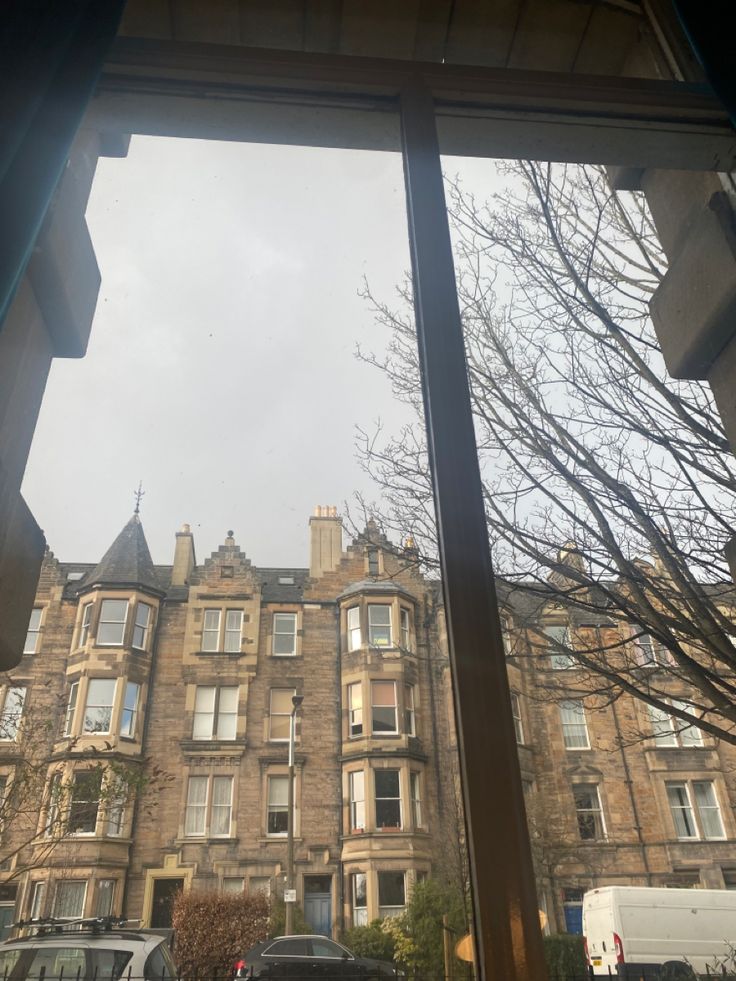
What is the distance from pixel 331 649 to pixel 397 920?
0.40 metres

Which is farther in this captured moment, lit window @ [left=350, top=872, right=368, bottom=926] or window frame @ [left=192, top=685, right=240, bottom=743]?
window frame @ [left=192, top=685, right=240, bottom=743]

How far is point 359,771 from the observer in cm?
97

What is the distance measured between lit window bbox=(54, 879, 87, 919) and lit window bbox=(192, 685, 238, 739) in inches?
8.0

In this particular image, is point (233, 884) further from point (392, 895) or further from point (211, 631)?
point (211, 631)

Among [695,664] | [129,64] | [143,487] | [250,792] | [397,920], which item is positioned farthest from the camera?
[695,664]

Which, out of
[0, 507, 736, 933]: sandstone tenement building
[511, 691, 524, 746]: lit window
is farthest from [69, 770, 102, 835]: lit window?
[511, 691, 524, 746]: lit window

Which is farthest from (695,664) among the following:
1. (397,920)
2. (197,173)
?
(197,173)

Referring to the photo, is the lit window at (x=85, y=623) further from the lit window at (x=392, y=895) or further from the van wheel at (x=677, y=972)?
the van wheel at (x=677, y=972)

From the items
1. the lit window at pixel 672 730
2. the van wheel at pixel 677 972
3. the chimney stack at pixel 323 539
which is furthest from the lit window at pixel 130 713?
the lit window at pixel 672 730

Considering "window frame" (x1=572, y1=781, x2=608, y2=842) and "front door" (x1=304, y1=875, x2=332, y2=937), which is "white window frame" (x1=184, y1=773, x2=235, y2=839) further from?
"window frame" (x1=572, y1=781, x2=608, y2=842)

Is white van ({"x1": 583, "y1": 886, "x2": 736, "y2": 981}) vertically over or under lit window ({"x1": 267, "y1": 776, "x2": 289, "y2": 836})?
under

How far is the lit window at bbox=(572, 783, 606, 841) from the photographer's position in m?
0.90

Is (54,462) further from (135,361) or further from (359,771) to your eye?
(359,771)

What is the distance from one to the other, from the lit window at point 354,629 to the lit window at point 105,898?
0.38 meters
